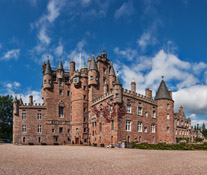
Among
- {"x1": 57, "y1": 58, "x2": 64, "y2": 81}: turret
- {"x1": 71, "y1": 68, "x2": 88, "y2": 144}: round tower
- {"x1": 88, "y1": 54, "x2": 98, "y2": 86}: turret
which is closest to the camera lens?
{"x1": 71, "y1": 68, "x2": 88, "y2": 144}: round tower

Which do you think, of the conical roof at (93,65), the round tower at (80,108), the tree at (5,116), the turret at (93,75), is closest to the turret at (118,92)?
the turret at (93,75)

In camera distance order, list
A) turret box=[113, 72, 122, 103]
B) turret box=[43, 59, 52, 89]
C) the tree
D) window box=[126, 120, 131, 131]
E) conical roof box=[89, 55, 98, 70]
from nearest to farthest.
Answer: turret box=[113, 72, 122, 103]
window box=[126, 120, 131, 131]
conical roof box=[89, 55, 98, 70]
turret box=[43, 59, 52, 89]
the tree

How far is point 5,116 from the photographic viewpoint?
72.0m

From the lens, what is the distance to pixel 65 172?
495 inches

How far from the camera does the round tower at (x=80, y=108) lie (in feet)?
166

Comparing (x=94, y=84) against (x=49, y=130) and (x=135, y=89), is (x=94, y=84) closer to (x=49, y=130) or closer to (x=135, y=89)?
(x=135, y=89)

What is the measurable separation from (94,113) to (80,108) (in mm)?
5178

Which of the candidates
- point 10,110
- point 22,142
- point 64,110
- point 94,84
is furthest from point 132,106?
point 10,110

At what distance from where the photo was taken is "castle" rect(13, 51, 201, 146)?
40.8m

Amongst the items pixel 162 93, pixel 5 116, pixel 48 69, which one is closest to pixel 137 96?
pixel 162 93

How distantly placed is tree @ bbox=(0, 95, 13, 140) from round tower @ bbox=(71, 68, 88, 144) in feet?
105

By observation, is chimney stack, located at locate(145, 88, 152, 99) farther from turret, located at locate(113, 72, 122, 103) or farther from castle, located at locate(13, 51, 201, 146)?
turret, located at locate(113, 72, 122, 103)

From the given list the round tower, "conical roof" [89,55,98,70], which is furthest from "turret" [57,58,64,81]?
"conical roof" [89,55,98,70]

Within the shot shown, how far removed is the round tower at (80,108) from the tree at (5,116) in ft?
105
